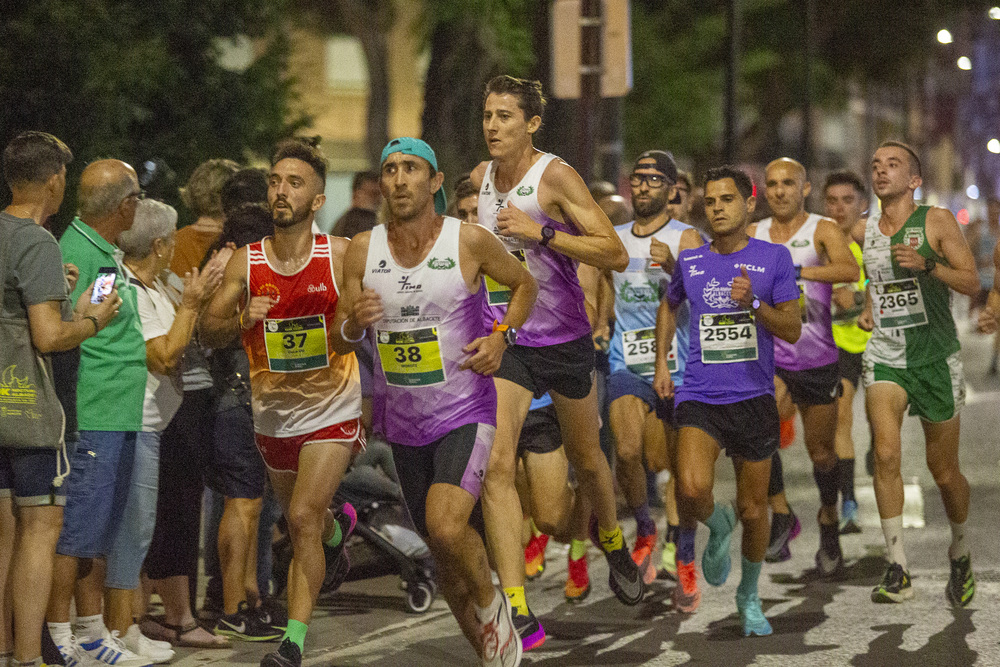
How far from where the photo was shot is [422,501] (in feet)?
19.8

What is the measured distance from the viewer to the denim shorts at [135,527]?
644 cm

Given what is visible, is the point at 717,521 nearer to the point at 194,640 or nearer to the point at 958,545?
the point at 958,545

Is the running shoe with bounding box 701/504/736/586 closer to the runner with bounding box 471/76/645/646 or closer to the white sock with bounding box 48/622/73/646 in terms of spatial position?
the runner with bounding box 471/76/645/646

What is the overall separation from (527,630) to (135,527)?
6.02ft

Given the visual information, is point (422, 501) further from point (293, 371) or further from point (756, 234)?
point (756, 234)

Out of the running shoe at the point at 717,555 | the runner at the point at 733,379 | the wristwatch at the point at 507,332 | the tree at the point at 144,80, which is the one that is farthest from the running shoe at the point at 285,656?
the tree at the point at 144,80

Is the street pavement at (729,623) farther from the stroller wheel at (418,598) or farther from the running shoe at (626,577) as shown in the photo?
the running shoe at (626,577)

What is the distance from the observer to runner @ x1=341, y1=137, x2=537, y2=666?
229 inches

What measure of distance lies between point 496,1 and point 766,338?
688 cm

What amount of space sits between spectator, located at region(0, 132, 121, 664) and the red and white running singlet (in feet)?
2.30

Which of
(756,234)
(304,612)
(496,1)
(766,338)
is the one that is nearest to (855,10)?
(496,1)

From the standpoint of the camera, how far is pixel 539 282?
676 cm

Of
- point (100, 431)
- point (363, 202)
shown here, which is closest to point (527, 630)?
point (100, 431)

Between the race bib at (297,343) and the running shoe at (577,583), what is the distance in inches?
95.0
